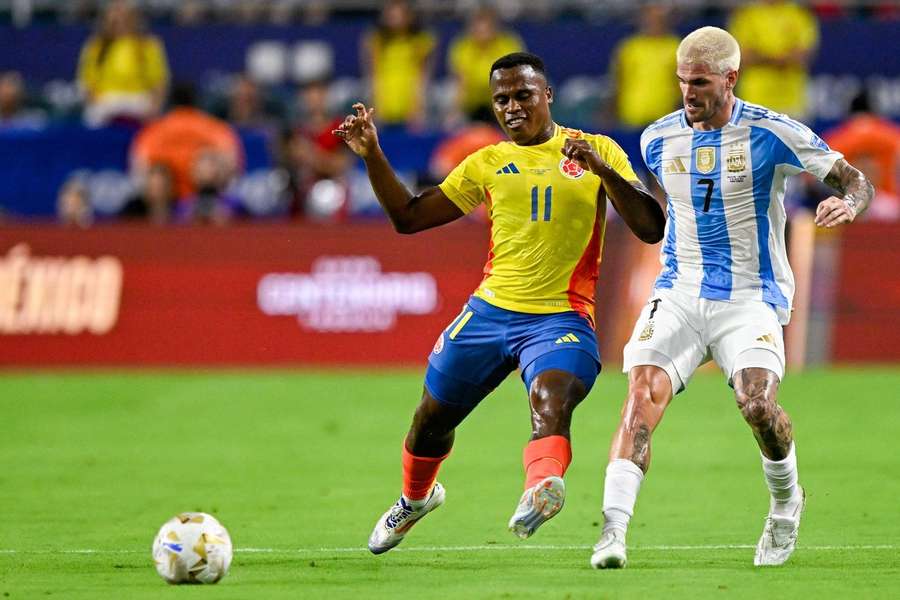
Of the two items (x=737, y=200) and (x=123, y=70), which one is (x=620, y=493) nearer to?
(x=737, y=200)

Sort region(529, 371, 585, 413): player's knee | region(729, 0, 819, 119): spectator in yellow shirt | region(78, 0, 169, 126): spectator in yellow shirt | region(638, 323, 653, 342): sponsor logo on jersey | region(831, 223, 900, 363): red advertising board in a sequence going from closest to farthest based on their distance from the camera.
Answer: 1. region(529, 371, 585, 413): player's knee
2. region(638, 323, 653, 342): sponsor logo on jersey
3. region(831, 223, 900, 363): red advertising board
4. region(729, 0, 819, 119): spectator in yellow shirt
5. region(78, 0, 169, 126): spectator in yellow shirt

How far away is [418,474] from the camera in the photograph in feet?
28.9

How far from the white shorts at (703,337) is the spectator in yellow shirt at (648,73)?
11.7 metres

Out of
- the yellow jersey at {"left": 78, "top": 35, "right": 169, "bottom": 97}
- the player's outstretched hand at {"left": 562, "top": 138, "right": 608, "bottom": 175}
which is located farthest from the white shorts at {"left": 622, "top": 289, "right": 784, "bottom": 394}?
the yellow jersey at {"left": 78, "top": 35, "right": 169, "bottom": 97}

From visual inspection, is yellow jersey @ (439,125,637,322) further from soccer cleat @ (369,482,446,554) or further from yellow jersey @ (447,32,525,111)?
yellow jersey @ (447,32,525,111)

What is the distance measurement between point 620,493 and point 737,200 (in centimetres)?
167

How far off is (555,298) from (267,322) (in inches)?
412

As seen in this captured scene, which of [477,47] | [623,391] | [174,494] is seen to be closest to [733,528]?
[174,494]

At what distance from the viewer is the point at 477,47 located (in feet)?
65.1

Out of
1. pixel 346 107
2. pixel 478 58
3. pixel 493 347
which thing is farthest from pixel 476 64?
pixel 493 347

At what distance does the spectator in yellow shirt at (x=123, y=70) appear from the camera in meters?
20.1

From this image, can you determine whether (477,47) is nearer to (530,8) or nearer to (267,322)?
(530,8)

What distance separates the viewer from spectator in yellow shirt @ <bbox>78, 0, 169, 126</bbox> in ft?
66.1

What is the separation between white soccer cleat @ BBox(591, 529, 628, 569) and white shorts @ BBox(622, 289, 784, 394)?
2.99 ft
